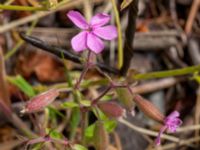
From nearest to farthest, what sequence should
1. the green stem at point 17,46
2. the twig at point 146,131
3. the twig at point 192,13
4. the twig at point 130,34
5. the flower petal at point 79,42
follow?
the flower petal at point 79,42 < the twig at point 130,34 < the twig at point 146,131 < the green stem at point 17,46 < the twig at point 192,13

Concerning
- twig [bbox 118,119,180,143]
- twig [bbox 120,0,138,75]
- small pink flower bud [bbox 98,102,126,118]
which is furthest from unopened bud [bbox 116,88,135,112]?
twig [bbox 118,119,180,143]

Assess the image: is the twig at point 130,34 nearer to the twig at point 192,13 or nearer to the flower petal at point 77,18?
the flower petal at point 77,18

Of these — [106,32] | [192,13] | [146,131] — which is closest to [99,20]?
[106,32]

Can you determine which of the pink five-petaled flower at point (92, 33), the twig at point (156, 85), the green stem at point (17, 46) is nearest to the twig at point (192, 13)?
the twig at point (156, 85)

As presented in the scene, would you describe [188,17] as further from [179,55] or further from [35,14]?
[35,14]

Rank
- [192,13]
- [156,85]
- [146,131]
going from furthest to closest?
[192,13] → [156,85] → [146,131]

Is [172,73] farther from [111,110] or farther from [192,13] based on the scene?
[192,13]

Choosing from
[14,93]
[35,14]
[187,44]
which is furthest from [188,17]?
[14,93]

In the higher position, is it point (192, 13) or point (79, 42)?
point (79, 42)
